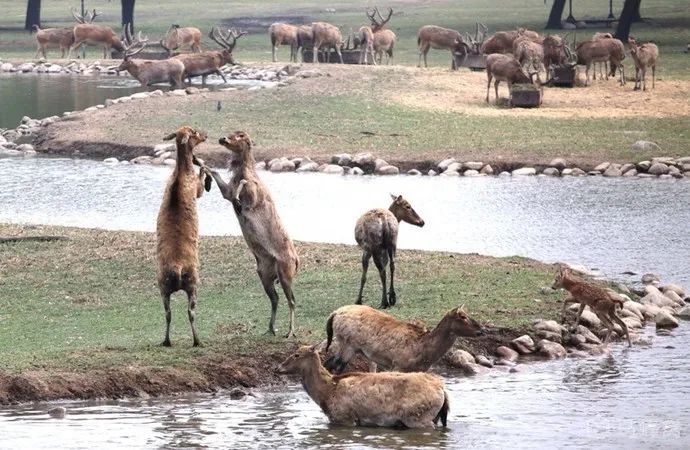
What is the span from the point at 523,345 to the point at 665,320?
213cm

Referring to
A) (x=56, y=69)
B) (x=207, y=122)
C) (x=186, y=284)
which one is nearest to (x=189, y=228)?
(x=186, y=284)

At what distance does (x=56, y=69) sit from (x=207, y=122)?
18229 millimetres

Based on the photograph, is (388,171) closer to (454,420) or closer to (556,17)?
(454,420)

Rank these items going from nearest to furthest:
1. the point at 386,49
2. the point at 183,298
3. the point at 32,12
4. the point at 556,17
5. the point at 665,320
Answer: the point at 183,298, the point at 665,320, the point at 386,49, the point at 556,17, the point at 32,12

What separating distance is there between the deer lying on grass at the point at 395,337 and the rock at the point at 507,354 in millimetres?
2153

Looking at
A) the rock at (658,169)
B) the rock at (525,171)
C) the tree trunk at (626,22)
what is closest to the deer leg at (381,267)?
the rock at (525,171)

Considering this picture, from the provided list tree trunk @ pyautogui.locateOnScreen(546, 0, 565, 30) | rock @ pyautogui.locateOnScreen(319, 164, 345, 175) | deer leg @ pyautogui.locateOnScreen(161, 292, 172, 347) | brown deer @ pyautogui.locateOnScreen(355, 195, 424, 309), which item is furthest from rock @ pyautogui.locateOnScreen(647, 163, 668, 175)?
tree trunk @ pyautogui.locateOnScreen(546, 0, 565, 30)

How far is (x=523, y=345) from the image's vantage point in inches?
564

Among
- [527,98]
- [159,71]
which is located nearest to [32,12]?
[159,71]

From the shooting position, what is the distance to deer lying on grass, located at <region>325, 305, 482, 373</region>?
11.9m

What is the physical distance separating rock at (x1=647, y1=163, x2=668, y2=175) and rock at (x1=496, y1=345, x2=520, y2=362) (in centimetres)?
1279

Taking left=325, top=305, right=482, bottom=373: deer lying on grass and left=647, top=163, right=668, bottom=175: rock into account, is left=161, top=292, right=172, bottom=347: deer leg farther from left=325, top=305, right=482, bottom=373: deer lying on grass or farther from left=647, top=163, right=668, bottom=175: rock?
left=647, top=163, right=668, bottom=175: rock

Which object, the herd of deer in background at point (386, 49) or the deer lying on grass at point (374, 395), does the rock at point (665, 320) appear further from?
the herd of deer in background at point (386, 49)

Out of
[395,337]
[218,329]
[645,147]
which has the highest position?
[395,337]
